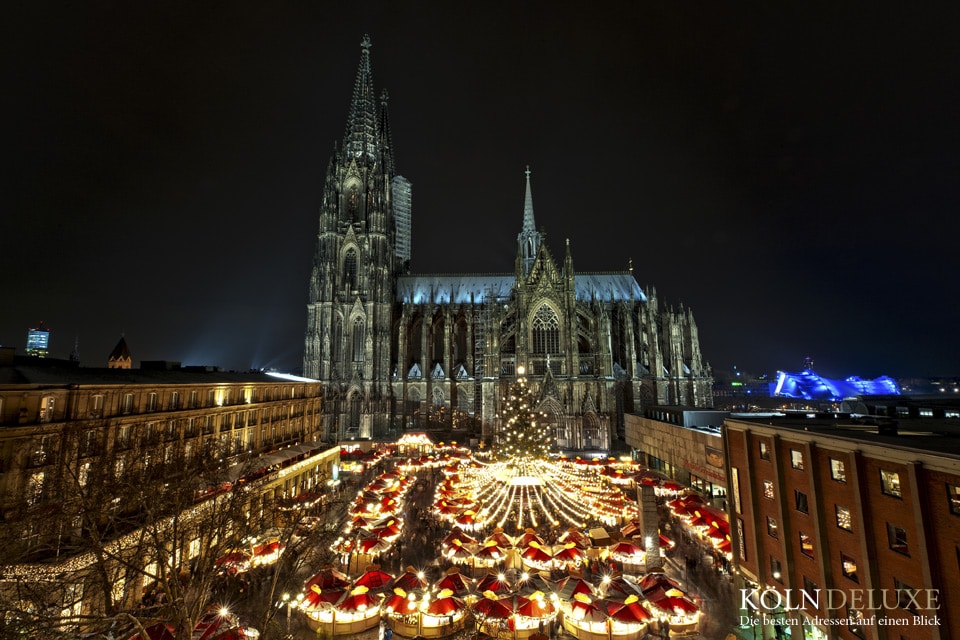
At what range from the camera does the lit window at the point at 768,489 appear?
20.4 metres

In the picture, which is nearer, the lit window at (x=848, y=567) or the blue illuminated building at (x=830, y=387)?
the lit window at (x=848, y=567)

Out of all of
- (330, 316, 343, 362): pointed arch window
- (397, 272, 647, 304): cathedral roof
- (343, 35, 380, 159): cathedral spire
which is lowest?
(330, 316, 343, 362): pointed arch window

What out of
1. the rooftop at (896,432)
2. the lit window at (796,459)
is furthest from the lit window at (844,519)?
the rooftop at (896,432)

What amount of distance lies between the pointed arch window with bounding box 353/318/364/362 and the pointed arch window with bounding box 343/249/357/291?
17.8 feet

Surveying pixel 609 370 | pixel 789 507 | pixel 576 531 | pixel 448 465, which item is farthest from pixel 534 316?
pixel 789 507

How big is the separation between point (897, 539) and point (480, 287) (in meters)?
67.9

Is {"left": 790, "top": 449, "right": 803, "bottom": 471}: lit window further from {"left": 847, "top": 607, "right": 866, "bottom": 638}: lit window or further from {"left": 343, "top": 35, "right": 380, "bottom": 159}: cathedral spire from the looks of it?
{"left": 343, "top": 35, "right": 380, "bottom": 159}: cathedral spire

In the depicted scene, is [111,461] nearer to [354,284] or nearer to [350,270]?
[354,284]

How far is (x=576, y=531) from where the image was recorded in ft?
90.2

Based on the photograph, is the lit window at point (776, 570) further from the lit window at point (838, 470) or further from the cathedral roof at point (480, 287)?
the cathedral roof at point (480, 287)

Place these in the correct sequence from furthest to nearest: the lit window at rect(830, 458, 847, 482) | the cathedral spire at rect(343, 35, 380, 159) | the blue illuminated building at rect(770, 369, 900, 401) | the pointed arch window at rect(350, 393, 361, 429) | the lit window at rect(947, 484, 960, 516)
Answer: the blue illuminated building at rect(770, 369, 900, 401) → the cathedral spire at rect(343, 35, 380, 159) → the pointed arch window at rect(350, 393, 361, 429) → the lit window at rect(830, 458, 847, 482) → the lit window at rect(947, 484, 960, 516)

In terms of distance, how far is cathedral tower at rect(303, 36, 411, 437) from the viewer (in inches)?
2596

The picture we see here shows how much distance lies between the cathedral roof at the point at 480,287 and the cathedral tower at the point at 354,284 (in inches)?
332

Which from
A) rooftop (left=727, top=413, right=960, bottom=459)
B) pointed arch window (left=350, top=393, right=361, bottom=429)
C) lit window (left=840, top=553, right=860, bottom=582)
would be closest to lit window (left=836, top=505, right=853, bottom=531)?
lit window (left=840, top=553, right=860, bottom=582)
